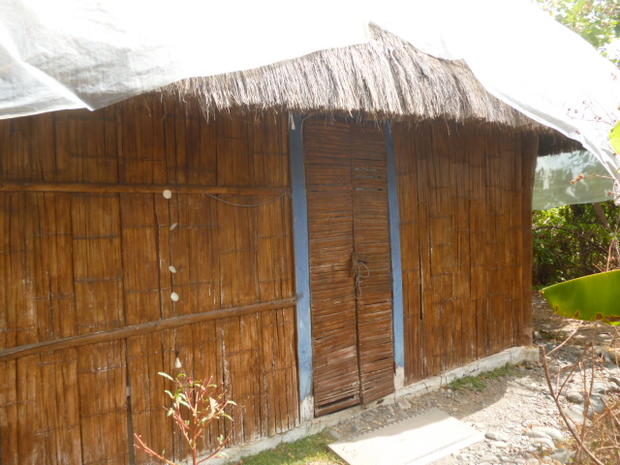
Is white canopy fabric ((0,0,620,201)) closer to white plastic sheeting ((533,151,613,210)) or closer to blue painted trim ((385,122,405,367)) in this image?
blue painted trim ((385,122,405,367))

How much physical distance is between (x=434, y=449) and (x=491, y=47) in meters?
3.01

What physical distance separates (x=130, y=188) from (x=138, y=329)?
2.73 feet

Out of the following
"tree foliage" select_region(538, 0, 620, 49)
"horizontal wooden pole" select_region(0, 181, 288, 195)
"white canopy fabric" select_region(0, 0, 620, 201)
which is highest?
"tree foliage" select_region(538, 0, 620, 49)

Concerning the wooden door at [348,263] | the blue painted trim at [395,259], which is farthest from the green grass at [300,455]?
the blue painted trim at [395,259]

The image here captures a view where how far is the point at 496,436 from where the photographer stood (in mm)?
3209

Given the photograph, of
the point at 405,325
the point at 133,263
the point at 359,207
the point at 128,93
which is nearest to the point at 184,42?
the point at 128,93

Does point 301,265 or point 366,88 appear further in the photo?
point 301,265

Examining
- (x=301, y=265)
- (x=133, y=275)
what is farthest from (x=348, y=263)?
(x=133, y=275)

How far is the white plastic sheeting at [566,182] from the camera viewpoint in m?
5.43

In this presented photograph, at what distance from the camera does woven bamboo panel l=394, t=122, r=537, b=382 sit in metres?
3.78

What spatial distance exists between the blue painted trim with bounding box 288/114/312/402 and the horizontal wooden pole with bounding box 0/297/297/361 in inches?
5.1

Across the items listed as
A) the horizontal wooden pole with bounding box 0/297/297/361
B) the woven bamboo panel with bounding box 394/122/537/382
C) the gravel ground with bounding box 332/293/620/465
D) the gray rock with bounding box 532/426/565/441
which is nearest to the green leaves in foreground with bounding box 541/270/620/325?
the gravel ground with bounding box 332/293/620/465

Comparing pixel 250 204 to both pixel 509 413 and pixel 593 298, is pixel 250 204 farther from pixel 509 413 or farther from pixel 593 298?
pixel 509 413

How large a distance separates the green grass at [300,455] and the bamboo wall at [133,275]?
0.13 metres
